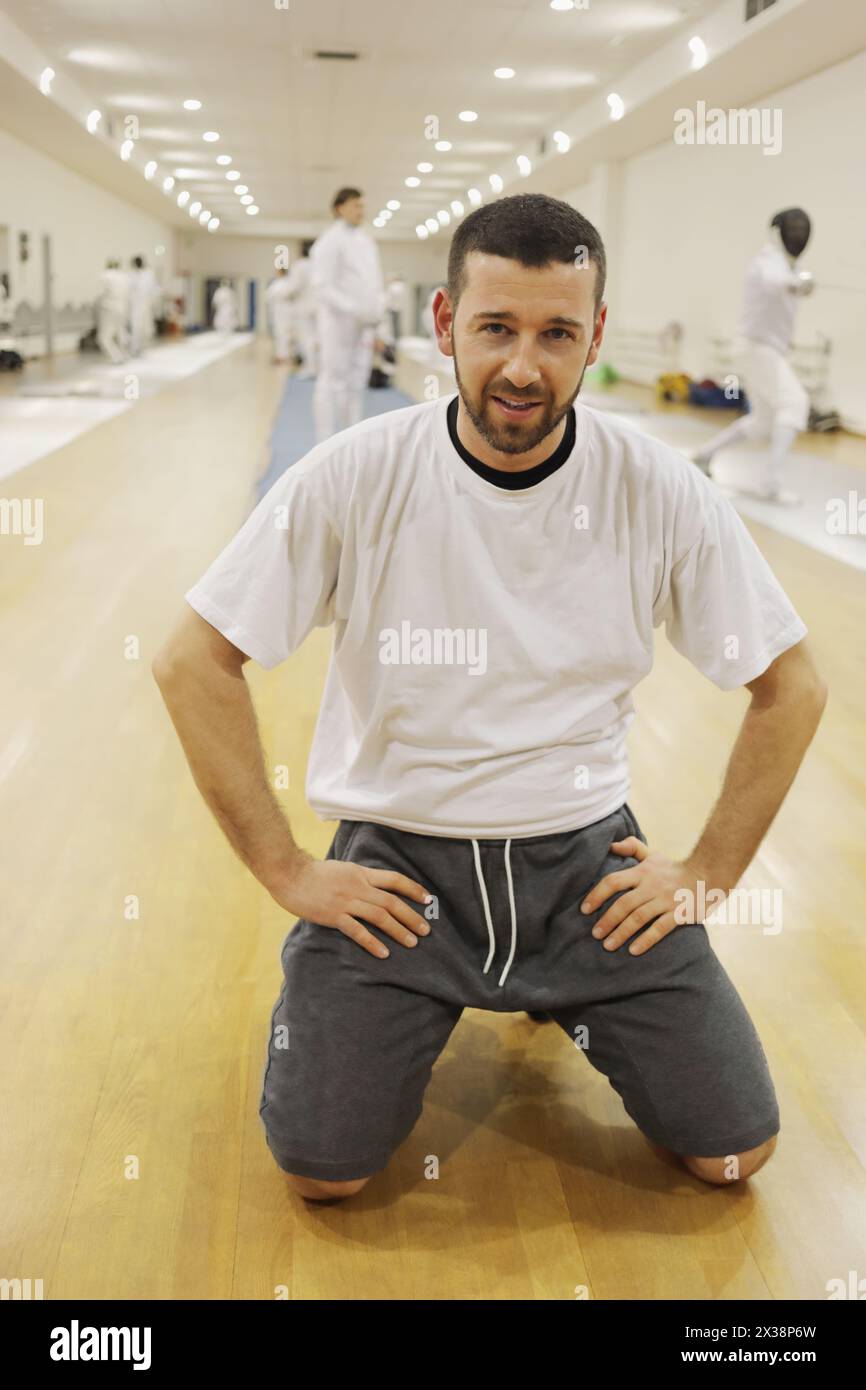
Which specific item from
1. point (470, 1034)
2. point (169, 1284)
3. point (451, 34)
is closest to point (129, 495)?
point (470, 1034)

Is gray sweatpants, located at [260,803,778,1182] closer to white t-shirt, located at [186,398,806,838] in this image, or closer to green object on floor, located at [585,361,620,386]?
white t-shirt, located at [186,398,806,838]

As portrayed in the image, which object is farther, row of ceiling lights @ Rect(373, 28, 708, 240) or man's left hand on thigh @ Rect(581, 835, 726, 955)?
row of ceiling lights @ Rect(373, 28, 708, 240)

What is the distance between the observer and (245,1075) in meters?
1.94

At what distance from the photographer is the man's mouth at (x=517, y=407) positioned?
1.61 metres

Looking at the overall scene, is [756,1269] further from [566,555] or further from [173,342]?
[173,342]

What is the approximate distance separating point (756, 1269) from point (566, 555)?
907mm

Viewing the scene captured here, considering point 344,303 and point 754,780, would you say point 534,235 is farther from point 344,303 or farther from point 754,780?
point 344,303

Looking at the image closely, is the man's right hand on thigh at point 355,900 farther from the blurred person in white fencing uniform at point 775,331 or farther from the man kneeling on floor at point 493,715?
the blurred person in white fencing uniform at point 775,331

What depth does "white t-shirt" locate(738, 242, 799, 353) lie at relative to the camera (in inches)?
263

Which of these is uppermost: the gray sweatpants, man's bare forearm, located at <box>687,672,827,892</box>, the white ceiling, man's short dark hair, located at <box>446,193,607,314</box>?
the white ceiling

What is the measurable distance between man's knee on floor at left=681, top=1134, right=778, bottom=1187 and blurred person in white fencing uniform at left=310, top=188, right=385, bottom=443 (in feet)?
20.9

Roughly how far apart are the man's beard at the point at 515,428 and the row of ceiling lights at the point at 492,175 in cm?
1051

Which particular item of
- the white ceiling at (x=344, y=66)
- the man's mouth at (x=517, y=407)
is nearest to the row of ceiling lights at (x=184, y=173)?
the white ceiling at (x=344, y=66)

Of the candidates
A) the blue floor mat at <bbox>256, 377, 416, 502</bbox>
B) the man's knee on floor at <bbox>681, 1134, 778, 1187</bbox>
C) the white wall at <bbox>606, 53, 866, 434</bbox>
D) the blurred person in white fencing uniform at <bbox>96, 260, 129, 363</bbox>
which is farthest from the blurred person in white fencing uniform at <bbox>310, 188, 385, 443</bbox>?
the blurred person in white fencing uniform at <bbox>96, 260, 129, 363</bbox>
